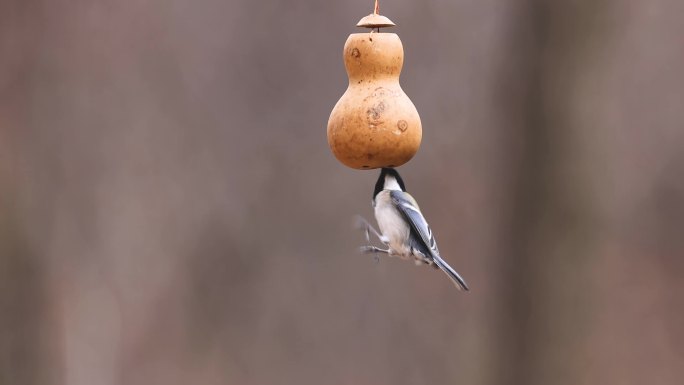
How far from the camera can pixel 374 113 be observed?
1714mm

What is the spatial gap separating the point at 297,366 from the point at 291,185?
2.49 ft

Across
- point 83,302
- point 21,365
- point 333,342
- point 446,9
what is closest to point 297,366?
point 333,342

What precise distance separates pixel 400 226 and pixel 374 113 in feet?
0.68

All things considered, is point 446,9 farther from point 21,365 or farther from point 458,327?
point 21,365

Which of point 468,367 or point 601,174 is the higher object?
point 601,174

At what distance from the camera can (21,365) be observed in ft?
13.7

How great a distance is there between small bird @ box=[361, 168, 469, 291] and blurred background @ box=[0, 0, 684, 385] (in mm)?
1843

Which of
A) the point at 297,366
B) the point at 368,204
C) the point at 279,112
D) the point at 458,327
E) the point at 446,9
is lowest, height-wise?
the point at 297,366

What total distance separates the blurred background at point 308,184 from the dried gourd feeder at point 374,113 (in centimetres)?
176

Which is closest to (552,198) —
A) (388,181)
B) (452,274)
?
(388,181)

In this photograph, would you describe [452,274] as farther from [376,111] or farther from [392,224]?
[376,111]

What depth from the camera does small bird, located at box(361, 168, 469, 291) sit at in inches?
66.4

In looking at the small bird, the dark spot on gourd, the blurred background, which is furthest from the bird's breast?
the blurred background

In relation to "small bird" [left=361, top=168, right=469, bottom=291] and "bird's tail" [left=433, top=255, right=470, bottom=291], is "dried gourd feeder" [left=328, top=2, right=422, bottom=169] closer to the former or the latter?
"small bird" [left=361, top=168, right=469, bottom=291]
